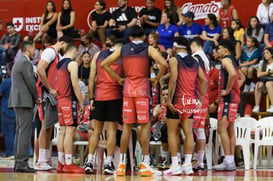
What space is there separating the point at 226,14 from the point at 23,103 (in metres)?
7.14

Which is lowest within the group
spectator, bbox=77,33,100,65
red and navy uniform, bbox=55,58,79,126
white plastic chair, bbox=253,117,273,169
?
white plastic chair, bbox=253,117,273,169

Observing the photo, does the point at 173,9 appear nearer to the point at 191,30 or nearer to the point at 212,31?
the point at 191,30

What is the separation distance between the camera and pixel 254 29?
1592 centimetres

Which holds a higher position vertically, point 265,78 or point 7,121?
point 265,78

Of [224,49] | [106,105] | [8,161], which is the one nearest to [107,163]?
[106,105]

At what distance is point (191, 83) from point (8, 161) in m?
5.39

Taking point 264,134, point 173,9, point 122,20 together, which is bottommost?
point 264,134

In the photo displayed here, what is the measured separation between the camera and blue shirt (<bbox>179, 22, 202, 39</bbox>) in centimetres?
1628

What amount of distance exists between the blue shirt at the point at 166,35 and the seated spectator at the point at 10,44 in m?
3.90

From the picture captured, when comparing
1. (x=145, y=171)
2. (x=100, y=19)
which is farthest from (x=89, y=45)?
(x=145, y=171)

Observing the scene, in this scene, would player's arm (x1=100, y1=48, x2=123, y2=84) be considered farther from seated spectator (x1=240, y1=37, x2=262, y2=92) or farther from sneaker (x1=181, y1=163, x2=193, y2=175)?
seated spectator (x1=240, y1=37, x2=262, y2=92)

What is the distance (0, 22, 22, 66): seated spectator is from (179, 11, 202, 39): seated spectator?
4453 mm

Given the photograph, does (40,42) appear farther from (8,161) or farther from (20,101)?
(20,101)

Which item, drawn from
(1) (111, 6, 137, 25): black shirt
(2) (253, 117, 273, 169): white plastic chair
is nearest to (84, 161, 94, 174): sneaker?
(2) (253, 117, 273, 169): white plastic chair
